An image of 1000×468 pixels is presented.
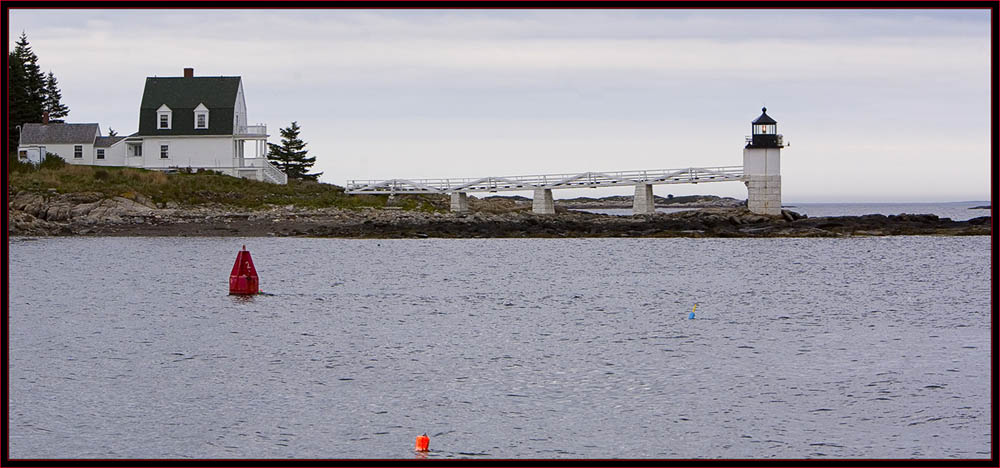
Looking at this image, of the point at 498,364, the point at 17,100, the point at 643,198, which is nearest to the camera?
the point at 498,364

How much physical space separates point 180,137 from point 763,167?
36.5m

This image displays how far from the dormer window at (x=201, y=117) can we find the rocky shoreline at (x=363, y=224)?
1456 cm

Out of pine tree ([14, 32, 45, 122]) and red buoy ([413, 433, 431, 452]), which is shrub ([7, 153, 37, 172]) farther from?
red buoy ([413, 433, 431, 452])

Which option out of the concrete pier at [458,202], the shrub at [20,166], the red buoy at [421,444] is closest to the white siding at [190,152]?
the shrub at [20,166]

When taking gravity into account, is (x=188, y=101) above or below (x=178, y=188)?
above

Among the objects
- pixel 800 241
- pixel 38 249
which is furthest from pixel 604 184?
pixel 38 249

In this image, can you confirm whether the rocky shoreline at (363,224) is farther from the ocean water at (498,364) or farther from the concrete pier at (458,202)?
the ocean water at (498,364)

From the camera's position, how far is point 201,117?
253 ft

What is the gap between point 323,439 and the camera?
14312 millimetres

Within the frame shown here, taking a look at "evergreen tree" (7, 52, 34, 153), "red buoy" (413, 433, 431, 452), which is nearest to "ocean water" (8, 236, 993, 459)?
"red buoy" (413, 433, 431, 452)

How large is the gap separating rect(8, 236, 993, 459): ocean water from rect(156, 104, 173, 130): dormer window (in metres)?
37.5

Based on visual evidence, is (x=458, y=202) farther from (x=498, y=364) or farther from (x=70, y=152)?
(x=498, y=364)

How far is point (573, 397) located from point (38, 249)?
39.1 metres

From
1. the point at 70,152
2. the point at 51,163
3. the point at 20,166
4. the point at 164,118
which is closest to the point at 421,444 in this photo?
the point at 20,166
